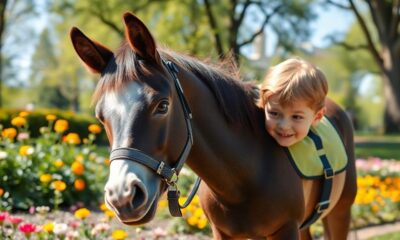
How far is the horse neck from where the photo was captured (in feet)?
7.46

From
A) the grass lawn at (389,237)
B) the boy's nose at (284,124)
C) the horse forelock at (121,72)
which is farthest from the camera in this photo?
the grass lawn at (389,237)

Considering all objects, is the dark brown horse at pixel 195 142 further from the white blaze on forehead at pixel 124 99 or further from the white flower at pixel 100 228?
the white flower at pixel 100 228

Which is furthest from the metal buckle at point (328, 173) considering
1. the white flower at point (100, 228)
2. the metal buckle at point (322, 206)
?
the white flower at point (100, 228)

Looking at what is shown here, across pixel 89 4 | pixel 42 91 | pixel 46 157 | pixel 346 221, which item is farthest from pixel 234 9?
pixel 42 91

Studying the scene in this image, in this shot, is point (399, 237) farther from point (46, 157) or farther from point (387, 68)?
point (387, 68)

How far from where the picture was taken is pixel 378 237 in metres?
5.38

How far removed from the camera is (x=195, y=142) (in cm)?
226

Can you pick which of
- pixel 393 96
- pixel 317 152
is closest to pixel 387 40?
pixel 393 96

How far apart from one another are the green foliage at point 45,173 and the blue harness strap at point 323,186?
8.07 feet

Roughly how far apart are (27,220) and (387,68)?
65.6 ft

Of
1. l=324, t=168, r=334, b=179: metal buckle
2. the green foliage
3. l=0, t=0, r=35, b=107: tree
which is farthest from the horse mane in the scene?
l=0, t=0, r=35, b=107: tree

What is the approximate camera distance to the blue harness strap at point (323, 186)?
287 cm

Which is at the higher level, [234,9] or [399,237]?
[399,237]

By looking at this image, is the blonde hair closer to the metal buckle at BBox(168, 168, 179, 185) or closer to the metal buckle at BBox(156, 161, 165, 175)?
the metal buckle at BBox(168, 168, 179, 185)
